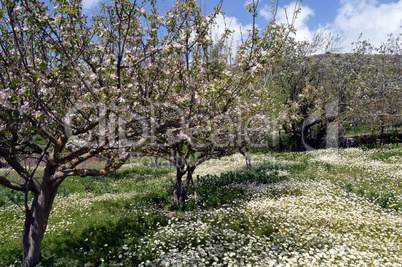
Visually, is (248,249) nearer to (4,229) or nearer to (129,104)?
(129,104)

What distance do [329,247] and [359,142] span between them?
91.2 ft

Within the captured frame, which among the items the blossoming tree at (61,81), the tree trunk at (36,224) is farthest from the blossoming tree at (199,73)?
the tree trunk at (36,224)

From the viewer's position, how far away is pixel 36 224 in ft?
24.3

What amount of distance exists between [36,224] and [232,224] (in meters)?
5.17

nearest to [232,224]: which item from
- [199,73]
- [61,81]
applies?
[199,73]

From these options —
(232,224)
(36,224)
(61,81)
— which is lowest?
(232,224)

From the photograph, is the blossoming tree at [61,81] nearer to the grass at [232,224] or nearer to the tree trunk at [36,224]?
the tree trunk at [36,224]

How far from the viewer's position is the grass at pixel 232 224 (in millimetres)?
7645

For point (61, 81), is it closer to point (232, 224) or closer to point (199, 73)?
point (199, 73)

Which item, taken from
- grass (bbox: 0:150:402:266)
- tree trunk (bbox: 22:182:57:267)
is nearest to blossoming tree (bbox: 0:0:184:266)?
tree trunk (bbox: 22:182:57:267)

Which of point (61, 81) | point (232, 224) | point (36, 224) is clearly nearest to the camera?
point (61, 81)

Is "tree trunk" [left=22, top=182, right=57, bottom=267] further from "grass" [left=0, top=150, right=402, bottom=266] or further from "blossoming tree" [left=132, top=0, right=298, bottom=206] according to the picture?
"blossoming tree" [left=132, top=0, right=298, bottom=206]

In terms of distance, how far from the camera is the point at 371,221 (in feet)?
33.4

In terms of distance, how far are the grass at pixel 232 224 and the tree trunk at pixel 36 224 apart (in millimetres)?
435
